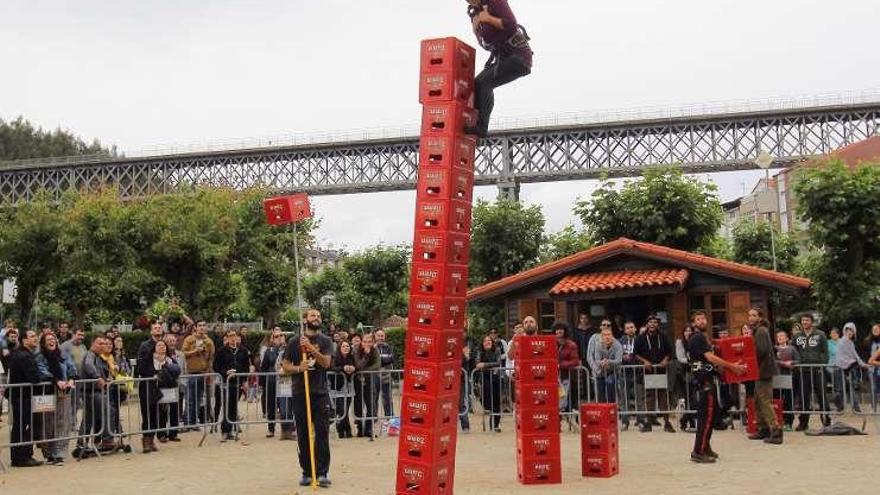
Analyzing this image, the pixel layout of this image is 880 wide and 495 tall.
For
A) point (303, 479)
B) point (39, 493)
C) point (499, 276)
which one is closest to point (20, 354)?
point (39, 493)

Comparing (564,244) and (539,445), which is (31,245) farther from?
(539,445)

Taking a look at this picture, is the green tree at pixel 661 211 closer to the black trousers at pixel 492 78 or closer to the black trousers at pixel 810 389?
the black trousers at pixel 810 389

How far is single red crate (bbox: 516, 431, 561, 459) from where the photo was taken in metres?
10.4

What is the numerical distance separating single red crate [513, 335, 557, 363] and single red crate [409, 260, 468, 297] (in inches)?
96.2

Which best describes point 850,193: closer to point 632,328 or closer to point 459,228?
point 632,328

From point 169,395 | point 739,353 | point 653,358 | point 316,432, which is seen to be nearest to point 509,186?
point 653,358

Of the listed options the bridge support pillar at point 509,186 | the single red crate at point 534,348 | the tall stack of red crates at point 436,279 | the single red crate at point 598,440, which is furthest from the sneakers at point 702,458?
the bridge support pillar at point 509,186

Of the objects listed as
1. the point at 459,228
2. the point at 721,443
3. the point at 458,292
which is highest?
the point at 459,228

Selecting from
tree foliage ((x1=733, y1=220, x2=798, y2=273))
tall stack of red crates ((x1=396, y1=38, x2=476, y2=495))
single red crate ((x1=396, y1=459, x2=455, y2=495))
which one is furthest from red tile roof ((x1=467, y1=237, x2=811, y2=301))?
tree foliage ((x1=733, y1=220, x2=798, y2=273))

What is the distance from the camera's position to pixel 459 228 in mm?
8266

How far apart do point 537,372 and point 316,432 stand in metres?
2.66

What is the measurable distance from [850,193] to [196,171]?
73.0m

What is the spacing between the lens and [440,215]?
805 cm

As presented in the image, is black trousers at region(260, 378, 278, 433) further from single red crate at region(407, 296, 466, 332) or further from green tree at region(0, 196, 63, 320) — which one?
green tree at region(0, 196, 63, 320)
